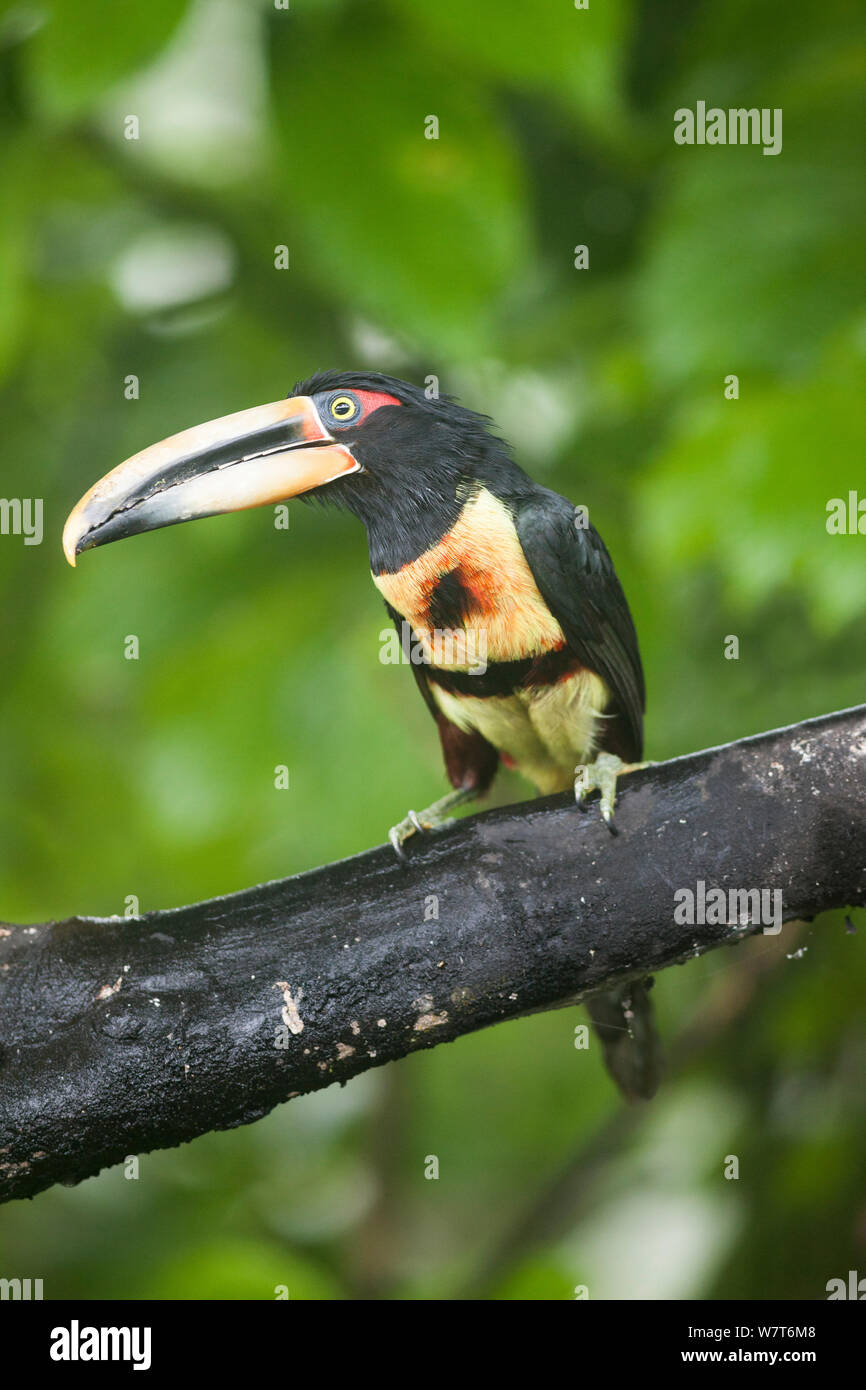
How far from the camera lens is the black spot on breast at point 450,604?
1850mm

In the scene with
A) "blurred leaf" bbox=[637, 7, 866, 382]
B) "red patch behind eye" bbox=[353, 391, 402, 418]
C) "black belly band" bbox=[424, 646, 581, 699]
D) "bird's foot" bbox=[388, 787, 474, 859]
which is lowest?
"bird's foot" bbox=[388, 787, 474, 859]

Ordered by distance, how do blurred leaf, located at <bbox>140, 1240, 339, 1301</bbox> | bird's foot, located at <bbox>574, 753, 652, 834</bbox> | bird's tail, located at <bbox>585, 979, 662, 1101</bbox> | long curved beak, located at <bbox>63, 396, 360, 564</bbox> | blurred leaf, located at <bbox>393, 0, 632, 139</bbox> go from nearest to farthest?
long curved beak, located at <bbox>63, 396, 360, 564</bbox>
bird's foot, located at <bbox>574, 753, 652, 834</bbox>
blurred leaf, located at <bbox>393, 0, 632, 139</bbox>
bird's tail, located at <bbox>585, 979, 662, 1101</bbox>
blurred leaf, located at <bbox>140, 1240, 339, 1301</bbox>

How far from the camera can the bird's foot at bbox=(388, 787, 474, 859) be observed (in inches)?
77.7

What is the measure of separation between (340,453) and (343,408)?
7 cm

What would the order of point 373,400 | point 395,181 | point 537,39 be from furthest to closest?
point 395,181, point 537,39, point 373,400

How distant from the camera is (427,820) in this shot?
229 cm

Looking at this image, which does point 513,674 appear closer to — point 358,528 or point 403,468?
point 403,468

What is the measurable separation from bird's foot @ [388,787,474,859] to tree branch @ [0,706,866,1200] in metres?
0.16

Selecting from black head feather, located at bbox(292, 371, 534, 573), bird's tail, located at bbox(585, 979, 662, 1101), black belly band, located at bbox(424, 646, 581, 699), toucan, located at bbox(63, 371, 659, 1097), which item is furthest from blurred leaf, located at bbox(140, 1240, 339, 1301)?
black head feather, located at bbox(292, 371, 534, 573)

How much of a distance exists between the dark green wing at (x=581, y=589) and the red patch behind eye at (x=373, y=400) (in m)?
0.24

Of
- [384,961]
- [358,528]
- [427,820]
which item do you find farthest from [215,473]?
[358,528]

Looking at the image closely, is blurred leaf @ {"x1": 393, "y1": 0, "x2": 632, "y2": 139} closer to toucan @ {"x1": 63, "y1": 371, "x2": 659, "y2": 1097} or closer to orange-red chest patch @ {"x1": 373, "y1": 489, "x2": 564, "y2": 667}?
toucan @ {"x1": 63, "y1": 371, "x2": 659, "y2": 1097}

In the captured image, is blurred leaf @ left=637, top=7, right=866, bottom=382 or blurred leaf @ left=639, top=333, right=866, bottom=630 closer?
blurred leaf @ left=639, top=333, right=866, bottom=630

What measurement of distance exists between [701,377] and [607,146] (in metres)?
0.83
